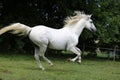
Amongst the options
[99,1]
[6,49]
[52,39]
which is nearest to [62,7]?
[99,1]

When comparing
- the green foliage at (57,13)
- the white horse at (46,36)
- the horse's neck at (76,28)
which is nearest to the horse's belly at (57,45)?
the white horse at (46,36)

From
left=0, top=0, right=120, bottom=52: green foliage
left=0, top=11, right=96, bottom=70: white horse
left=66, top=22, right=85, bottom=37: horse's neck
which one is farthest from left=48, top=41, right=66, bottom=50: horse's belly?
left=0, top=0, right=120, bottom=52: green foliage

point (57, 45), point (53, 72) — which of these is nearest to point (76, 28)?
point (57, 45)

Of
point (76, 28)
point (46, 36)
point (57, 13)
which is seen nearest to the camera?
point (46, 36)

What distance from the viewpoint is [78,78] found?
10.1m

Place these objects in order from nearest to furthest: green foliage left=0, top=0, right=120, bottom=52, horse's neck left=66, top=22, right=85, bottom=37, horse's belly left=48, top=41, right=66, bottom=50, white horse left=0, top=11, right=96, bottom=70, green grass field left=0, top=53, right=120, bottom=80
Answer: green grass field left=0, top=53, right=120, bottom=80
white horse left=0, top=11, right=96, bottom=70
horse's belly left=48, top=41, right=66, bottom=50
horse's neck left=66, top=22, right=85, bottom=37
green foliage left=0, top=0, right=120, bottom=52

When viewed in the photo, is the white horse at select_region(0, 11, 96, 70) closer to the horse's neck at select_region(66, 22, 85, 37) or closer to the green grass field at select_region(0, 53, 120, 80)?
the horse's neck at select_region(66, 22, 85, 37)

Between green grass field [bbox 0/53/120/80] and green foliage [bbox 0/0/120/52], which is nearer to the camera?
green grass field [bbox 0/53/120/80]

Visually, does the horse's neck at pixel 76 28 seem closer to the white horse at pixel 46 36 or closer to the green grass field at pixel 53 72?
the white horse at pixel 46 36

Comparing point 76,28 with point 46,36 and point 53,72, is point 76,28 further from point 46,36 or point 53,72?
point 53,72

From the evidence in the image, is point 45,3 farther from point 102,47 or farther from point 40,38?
point 40,38

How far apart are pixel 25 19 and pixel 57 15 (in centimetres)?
245

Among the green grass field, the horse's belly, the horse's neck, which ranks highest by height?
the horse's neck

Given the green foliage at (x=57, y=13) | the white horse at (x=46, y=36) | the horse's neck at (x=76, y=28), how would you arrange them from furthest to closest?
the green foliage at (x=57, y=13) < the horse's neck at (x=76, y=28) < the white horse at (x=46, y=36)
